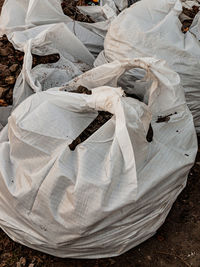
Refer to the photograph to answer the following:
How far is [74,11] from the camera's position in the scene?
2.47 m

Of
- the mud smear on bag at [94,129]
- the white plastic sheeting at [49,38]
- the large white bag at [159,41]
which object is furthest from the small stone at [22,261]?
the large white bag at [159,41]

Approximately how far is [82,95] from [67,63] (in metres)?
0.56

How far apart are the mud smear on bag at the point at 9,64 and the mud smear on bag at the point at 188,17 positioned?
81 centimetres

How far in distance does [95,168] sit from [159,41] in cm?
82

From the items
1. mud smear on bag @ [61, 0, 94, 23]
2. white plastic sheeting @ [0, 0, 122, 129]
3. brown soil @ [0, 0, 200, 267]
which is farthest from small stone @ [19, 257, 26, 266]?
mud smear on bag @ [61, 0, 94, 23]

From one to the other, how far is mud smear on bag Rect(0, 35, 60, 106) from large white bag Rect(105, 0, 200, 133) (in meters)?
0.35

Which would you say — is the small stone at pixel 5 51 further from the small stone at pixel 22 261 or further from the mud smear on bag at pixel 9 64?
the small stone at pixel 22 261

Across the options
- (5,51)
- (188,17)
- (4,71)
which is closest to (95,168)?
(4,71)

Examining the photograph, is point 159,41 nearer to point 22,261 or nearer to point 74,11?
point 74,11

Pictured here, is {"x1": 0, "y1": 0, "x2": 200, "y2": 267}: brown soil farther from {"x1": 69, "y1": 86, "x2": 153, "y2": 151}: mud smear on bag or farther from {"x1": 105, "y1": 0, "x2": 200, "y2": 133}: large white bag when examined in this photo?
{"x1": 105, "y1": 0, "x2": 200, "y2": 133}: large white bag

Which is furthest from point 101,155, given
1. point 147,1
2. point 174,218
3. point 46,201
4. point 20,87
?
point 147,1

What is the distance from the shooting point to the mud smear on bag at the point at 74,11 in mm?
2393

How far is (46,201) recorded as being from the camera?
1346mm

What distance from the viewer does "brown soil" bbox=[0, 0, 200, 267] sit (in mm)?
1559
